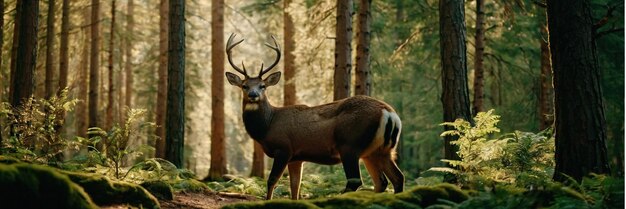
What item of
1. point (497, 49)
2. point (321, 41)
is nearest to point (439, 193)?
point (321, 41)

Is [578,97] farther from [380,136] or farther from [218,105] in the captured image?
[218,105]

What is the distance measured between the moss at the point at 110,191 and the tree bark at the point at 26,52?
22.1 ft

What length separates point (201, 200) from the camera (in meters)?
9.36

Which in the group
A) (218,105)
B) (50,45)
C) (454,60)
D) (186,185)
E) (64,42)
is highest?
(64,42)

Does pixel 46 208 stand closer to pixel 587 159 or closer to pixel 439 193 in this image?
pixel 439 193

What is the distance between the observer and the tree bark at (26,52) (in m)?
11.8

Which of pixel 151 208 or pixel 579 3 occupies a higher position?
pixel 579 3


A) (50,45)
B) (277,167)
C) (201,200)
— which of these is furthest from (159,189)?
(50,45)

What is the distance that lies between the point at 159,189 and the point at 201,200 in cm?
150

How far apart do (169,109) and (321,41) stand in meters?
5.09

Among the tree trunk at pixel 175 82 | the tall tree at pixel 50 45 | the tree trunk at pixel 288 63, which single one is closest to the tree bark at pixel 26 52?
the tree trunk at pixel 175 82

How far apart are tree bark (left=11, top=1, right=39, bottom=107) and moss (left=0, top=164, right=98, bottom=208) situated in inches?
302

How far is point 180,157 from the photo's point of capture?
1266 cm

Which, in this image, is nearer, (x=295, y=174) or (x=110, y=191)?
(x=110, y=191)
